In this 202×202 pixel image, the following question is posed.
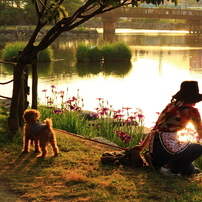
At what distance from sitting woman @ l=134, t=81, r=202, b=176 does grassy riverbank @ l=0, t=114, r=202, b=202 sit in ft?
0.68

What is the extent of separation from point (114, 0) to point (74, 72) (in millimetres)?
17054

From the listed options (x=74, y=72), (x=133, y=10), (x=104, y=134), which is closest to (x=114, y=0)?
(x=104, y=134)

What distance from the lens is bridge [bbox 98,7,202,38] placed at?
2581 inches

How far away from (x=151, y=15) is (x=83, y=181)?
207ft

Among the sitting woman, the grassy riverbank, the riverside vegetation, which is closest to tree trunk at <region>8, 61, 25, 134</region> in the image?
the riverside vegetation

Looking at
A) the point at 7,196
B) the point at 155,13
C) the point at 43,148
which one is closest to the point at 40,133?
the point at 43,148

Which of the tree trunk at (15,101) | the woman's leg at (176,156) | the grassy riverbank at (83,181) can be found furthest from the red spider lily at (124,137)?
the woman's leg at (176,156)

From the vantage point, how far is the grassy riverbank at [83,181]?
5.12 meters

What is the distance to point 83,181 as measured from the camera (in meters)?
5.56

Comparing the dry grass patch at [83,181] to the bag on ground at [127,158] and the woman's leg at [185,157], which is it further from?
the woman's leg at [185,157]

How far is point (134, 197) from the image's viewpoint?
513 centimetres

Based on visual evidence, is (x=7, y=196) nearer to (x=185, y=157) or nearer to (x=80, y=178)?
(x=80, y=178)

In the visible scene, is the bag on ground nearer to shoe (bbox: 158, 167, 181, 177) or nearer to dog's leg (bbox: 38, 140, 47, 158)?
shoe (bbox: 158, 167, 181, 177)

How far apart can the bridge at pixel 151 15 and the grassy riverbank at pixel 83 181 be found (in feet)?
190
